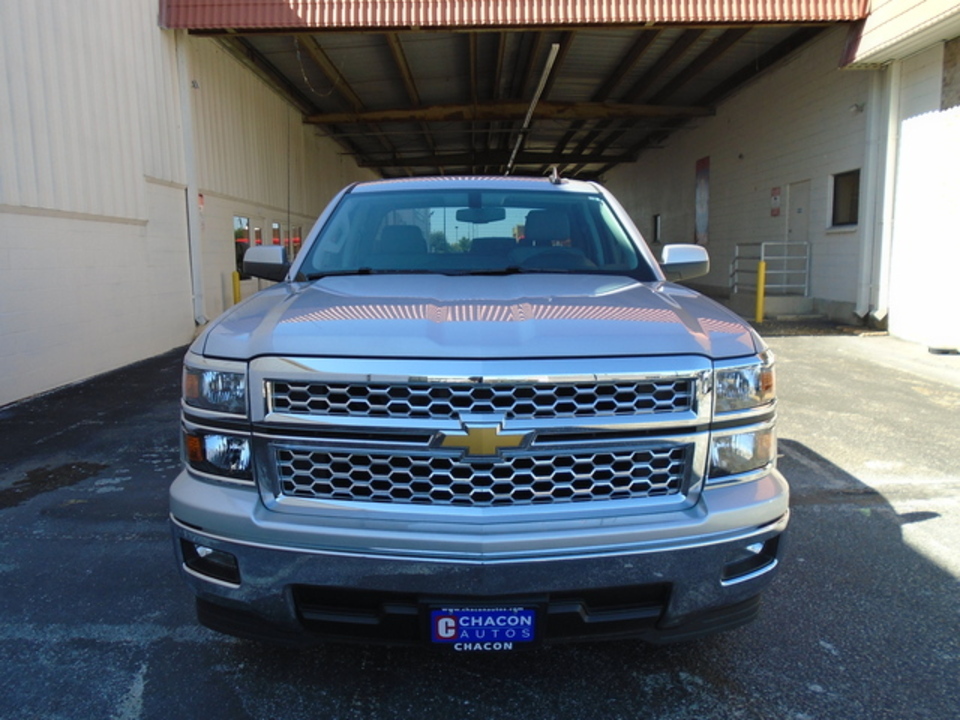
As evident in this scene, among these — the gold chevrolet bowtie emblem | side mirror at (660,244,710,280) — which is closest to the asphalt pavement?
the gold chevrolet bowtie emblem

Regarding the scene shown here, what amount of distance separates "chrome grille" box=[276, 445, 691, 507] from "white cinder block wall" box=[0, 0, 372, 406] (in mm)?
6292

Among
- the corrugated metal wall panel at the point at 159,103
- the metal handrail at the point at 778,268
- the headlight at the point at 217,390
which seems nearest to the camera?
the headlight at the point at 217,390

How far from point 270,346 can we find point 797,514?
123 inches

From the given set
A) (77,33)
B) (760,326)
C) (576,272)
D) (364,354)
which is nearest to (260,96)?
(77,33)

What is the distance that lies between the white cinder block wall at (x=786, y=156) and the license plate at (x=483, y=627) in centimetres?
1236

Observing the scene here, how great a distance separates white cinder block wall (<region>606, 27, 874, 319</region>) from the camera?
12914 millimetres

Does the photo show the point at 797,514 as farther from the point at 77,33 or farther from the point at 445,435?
the point at 77,33

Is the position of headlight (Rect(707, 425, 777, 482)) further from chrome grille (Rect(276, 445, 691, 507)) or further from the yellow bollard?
the yellow bollard

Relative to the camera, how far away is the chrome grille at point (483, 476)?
6.52 ft

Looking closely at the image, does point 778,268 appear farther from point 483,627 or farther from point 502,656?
point 483,627

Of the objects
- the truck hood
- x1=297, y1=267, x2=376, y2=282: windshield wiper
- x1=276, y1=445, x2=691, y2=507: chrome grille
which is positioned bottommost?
x1=276, y1=445, x2=691, y2=507: chrome grille

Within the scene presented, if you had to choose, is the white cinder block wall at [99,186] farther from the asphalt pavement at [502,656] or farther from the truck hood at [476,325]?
the truck hood at [476,325]

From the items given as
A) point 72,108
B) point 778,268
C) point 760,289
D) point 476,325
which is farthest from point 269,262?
point 778,268

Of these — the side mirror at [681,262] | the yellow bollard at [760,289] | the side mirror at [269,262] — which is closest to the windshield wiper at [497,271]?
the side mirror at [681,262]
